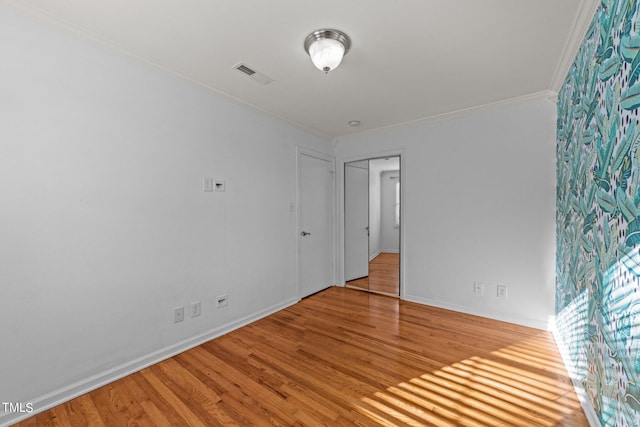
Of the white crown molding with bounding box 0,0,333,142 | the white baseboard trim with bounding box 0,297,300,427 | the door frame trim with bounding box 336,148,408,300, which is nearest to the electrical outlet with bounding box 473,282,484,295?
the door frame trim with bounding box 336,148,408,300

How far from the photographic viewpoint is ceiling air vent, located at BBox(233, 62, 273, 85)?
2.22 m

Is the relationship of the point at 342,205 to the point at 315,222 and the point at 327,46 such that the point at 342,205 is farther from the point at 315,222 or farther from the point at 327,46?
the point at 327,46

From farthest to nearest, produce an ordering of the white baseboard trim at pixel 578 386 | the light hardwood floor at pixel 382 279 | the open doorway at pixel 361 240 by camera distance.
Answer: the open doorway at pixel 361 240, the light hardwood floor at pixel 382 279, the white baseboard trim at pixel 578 386

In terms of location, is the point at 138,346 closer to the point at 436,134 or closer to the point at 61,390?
the point at 61,390

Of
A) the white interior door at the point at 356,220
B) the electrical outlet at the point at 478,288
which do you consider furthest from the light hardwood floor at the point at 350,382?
the white interior door at the point at 356,220

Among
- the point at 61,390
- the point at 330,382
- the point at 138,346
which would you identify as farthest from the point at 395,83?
the point at 61,390

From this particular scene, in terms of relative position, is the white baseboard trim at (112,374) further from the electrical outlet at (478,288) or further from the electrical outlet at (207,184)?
the electrical outlet at (478,288)

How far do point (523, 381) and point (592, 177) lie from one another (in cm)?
150

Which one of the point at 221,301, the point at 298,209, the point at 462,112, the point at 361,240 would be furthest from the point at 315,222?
the point at 462,112

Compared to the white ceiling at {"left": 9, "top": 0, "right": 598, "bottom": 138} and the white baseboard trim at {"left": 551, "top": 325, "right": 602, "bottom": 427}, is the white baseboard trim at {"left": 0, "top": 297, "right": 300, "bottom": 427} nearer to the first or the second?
the white ceiling at {"left": 9, "top": 0, "right": 598, "bottom": 138}

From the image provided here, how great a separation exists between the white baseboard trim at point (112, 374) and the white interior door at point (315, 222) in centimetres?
122

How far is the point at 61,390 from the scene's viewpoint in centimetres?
172

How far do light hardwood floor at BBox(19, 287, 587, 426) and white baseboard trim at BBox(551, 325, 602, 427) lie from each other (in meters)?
0.04

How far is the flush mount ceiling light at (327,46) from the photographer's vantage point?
179 centimetres
